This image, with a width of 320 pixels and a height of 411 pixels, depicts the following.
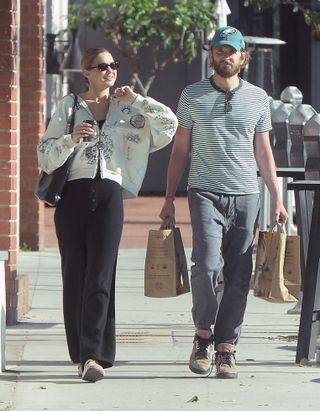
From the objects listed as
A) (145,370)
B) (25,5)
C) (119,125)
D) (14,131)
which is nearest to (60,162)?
(119,125)

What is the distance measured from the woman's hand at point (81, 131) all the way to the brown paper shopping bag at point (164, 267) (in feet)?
2.62

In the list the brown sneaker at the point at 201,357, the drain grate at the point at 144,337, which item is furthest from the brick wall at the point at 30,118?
the brown sneaker at the point at 201,357

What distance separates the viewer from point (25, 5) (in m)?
12.8

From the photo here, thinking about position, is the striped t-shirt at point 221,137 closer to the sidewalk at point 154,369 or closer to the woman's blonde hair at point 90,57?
the woman's blonde hair at point 90,57

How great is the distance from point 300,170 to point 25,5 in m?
4.91

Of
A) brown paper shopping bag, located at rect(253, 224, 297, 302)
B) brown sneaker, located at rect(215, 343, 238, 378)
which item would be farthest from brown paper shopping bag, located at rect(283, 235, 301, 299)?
brown sneaker, located at rect(215, 343, 238, 378)

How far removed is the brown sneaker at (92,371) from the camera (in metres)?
7.06

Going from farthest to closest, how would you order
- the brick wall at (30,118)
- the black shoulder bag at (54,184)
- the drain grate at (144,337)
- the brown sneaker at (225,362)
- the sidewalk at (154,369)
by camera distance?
the brick wall at (30,118) < the drain grate at (144,337) < the brown sneaker at (225,362) < the black shoulder bag at (54,184) < the sidewalk at (154,369)

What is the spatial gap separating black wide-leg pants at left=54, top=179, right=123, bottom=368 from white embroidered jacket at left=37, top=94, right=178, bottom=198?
93 millimetres

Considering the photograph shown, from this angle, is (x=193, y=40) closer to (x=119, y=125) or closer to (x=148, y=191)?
(x=148, y=191)

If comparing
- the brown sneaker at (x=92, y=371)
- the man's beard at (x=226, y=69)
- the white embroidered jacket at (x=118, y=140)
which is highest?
the man's beard at (x=226, y=69)

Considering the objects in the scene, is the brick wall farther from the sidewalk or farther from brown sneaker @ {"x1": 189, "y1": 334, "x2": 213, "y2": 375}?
brown sneaker @ {"x1": 189, "y1": 334, "x2": 213, "y2": 375}

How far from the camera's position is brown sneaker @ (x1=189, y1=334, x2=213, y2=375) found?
23.8 ft

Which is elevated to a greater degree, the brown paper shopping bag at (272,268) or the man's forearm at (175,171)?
the man's forearm at (175,171)
